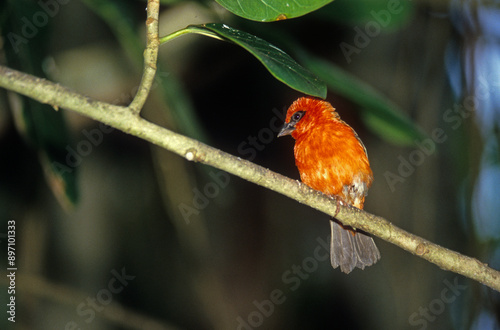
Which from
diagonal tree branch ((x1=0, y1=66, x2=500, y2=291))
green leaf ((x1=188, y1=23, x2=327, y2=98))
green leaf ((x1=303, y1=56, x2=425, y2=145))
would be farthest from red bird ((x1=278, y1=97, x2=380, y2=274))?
green leaf ((x1=188, y1=23, x2=327, y2=98))

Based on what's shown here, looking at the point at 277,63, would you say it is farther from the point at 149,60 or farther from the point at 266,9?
the point at 149,60

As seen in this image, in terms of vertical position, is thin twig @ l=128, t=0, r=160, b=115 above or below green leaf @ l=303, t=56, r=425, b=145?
above

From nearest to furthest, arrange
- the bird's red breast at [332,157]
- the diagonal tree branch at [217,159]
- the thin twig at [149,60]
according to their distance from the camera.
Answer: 1. the diagonal tree branch at [217,159]
2. the thin twig at [149,60]
3. the bird's red breast at [332,157]

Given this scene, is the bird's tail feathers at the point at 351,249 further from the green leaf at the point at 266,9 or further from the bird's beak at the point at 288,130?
the green leaf at the point at 266,9

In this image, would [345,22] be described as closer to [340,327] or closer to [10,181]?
[10,181]

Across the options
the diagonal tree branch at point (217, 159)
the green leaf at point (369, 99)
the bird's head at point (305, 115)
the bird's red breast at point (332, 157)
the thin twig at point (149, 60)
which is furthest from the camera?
the bird's head at point (305, 115)

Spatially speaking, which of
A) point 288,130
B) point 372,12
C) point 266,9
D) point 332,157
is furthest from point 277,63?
point 288,130

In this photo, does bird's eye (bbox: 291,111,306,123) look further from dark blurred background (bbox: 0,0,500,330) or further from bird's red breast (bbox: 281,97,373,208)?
dark blurred background (bbox: 0,0,500,330)

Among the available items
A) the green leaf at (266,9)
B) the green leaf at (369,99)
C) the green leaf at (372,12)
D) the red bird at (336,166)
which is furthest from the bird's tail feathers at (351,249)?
the green leaf at (266,9)
